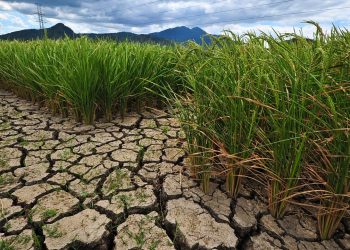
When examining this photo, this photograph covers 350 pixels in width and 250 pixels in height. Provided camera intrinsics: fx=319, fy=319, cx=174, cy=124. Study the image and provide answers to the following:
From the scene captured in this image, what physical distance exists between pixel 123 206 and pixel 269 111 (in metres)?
0.82

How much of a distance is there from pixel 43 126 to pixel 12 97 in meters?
1.34

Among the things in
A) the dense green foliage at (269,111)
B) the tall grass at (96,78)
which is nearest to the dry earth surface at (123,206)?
the dense green foliage at (269,111)

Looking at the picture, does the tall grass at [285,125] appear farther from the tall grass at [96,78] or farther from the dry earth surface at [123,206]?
the tall grass at [96,78]

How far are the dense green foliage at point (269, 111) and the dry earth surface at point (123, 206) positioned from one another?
0.32ft

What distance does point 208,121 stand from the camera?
5.10 feet

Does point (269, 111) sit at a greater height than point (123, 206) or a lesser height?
greater

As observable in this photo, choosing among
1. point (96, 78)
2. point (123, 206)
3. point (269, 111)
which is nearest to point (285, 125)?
point (269, 111)

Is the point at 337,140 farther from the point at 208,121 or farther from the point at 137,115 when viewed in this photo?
the point at 137,115

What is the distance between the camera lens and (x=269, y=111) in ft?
4.24

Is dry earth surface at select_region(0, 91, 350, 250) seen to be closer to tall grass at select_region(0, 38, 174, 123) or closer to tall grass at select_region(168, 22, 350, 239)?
tall grass at select_region(168, 22, 350, 239)

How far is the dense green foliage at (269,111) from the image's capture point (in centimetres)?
127

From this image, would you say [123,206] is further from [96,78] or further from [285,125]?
[96,78]

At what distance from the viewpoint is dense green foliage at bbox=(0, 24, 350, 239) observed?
1.27m

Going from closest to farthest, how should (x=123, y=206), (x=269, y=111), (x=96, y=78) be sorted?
(x=269, y=111)
(x=123, y=206)
(x=96, y=78)
